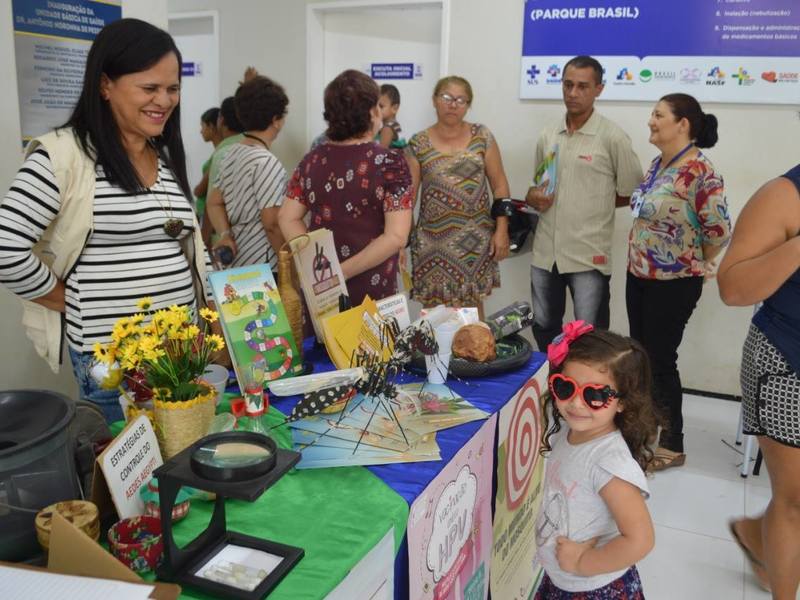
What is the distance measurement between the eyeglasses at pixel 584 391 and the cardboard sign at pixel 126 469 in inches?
28.5

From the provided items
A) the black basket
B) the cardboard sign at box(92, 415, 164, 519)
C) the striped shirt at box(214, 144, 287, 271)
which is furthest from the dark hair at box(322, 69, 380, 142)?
the cardboard sign at box(92, 415, 164, 519)

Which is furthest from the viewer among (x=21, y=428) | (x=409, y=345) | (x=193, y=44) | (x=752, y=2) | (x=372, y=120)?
(x=193, y=44)

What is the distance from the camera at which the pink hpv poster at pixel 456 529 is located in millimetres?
1242

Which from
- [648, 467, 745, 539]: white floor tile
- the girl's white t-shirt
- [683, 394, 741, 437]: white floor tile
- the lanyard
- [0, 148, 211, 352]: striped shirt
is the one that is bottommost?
[683, 394, 741, 437]: white floor tile

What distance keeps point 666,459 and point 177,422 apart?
2.38 metres

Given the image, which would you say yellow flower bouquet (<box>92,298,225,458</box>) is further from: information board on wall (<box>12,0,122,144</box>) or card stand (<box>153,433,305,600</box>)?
information board on wall (<box>12,0,122,144</box>)

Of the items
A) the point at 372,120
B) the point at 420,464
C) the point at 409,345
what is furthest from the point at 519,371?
the point at 372,120

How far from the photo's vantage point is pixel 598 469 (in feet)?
4.16

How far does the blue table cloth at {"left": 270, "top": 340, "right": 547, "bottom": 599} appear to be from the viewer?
47.6 inches

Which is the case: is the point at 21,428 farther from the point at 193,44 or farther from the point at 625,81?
the point at 193,44

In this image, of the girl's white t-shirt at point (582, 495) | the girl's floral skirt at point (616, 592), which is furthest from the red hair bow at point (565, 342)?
the girl's floral skirt at point (616, 592)

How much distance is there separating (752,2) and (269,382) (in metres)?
3.27

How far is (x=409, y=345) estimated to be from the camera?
1.60 meters

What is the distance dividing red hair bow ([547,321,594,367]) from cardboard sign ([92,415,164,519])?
0.75 meters
